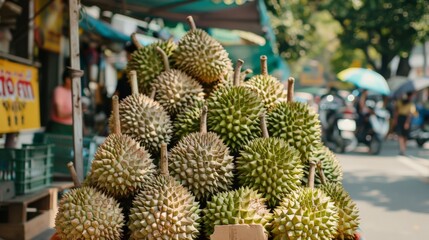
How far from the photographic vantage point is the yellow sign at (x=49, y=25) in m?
8.30

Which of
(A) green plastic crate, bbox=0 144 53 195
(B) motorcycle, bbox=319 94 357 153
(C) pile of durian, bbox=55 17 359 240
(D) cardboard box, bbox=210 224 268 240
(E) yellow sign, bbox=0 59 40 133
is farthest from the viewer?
(B) motorcycle, bbox=319 94 357 153

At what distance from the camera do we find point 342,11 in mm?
21594

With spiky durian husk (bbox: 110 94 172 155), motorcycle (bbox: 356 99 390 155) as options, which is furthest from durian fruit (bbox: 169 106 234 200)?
motorcycle (bbox: 356 99 390 155)

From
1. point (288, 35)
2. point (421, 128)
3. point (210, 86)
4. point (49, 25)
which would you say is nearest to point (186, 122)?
point (210, 86)

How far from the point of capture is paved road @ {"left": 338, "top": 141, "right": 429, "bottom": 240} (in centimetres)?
625

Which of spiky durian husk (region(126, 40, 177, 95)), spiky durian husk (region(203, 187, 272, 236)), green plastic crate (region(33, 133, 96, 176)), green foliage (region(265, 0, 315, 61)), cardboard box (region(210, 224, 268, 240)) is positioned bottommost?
cardboard box (region(210, 224, 268, 240))

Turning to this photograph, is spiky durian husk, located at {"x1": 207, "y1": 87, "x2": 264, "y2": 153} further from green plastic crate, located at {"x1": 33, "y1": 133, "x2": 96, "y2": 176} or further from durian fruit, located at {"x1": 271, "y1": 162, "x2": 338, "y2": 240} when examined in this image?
green plastic crate, located at {"x1": 33, "y1": 133, "x2": 96, "y2": 176}

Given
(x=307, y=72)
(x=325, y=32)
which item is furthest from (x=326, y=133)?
(x=325, y=32)

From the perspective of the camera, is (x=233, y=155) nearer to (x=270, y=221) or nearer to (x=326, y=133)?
(x=270, y=221)

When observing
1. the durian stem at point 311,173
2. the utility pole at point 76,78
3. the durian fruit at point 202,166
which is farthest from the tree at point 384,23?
the durian fruit at point 202,166

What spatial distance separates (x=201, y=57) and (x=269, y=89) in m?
0.46

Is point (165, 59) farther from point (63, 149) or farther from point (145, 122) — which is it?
point (63, 149)

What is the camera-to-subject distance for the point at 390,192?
8852mm

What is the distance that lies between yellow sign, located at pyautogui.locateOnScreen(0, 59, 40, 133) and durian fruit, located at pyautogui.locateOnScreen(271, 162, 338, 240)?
3.27 m
